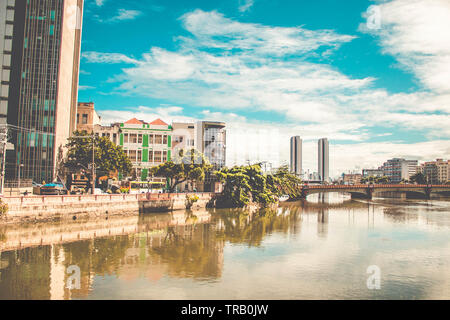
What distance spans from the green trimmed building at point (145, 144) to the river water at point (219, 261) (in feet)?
133

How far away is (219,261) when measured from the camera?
2433 cm

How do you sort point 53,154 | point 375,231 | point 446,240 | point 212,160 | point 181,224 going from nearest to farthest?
point 446,240, point 375,231, point 181,224, point 53,154, point 212,160

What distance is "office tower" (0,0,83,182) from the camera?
63.3m

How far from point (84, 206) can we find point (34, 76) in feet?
121

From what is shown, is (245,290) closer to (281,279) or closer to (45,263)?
(281,279)

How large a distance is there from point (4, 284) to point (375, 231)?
35.7m

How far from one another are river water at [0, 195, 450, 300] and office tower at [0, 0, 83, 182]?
103ft

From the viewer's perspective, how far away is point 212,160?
99.6m

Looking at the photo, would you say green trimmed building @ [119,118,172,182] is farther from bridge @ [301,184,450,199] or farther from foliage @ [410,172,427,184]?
foliage @ [410,172,427,184]

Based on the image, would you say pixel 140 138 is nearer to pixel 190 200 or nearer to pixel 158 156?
pixel 158 156

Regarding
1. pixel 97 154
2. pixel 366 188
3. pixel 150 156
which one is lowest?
pixel 366 188

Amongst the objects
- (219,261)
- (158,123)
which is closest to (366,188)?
(158,123)
